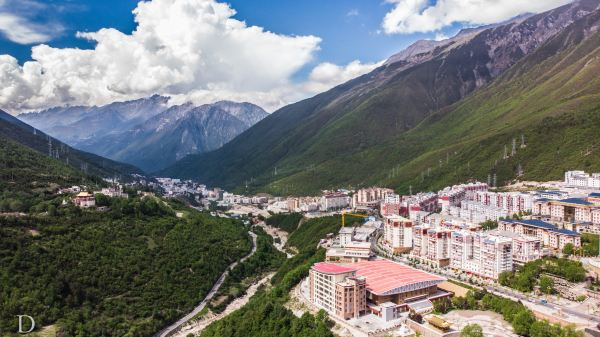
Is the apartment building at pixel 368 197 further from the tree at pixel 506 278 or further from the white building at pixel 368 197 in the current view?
the tree at pixel 506 278

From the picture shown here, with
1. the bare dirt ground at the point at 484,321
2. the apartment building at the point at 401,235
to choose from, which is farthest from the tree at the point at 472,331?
the apartment building at the point at 401,235

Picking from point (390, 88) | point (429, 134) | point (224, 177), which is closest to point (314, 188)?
point (429, 134)

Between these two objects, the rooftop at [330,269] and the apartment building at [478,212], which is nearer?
the rooftop at [330,269]

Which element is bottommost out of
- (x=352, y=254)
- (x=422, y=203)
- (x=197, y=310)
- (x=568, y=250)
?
(x=197, y=310)

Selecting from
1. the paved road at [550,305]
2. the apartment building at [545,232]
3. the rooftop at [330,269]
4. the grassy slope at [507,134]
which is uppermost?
the grassy slope at [507,134]

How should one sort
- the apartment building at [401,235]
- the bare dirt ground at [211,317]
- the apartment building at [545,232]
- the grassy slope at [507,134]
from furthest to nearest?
the grassy slope at [507,134], the apartment building at [401,235], the apartment building at [545,232], the bare dirt ground at [211,317]

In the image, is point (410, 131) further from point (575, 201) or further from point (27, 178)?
point (27, 178)

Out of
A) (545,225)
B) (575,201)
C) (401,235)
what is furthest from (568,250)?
(401,235)
